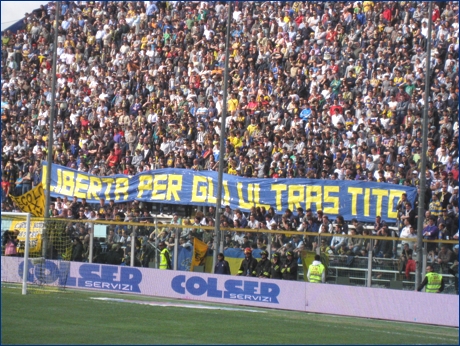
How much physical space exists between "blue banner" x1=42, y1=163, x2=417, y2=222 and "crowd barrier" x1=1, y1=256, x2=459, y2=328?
3753 millimetres

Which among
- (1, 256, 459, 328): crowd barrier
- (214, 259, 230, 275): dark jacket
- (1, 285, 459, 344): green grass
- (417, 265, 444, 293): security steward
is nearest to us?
(1, 285, 459, 344): green grass

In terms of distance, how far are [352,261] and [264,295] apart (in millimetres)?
2148

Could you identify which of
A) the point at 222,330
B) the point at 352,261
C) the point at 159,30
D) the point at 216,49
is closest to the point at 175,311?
the point at 222,330

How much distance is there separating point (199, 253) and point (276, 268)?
8.39 feet

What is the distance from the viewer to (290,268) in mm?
22250

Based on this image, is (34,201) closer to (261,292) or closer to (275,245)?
(275,245)

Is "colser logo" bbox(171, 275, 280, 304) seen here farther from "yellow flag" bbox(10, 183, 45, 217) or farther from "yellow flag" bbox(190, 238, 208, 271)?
"yellow flag" bbox(10, 183, 45, 217)

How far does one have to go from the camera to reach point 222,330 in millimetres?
15992

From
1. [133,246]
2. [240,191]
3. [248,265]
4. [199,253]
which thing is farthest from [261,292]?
[240,191]

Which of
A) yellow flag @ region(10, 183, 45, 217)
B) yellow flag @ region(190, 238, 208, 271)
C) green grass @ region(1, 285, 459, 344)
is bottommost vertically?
green grass @ region(1, 285, 459, 344)

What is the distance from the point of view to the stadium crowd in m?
24.9

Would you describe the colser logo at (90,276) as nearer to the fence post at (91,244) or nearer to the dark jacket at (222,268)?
the fence post at (91,244)

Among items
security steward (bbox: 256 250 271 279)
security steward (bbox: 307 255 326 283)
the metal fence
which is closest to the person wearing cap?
the metal fence

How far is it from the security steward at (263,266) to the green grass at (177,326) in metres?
1.96
